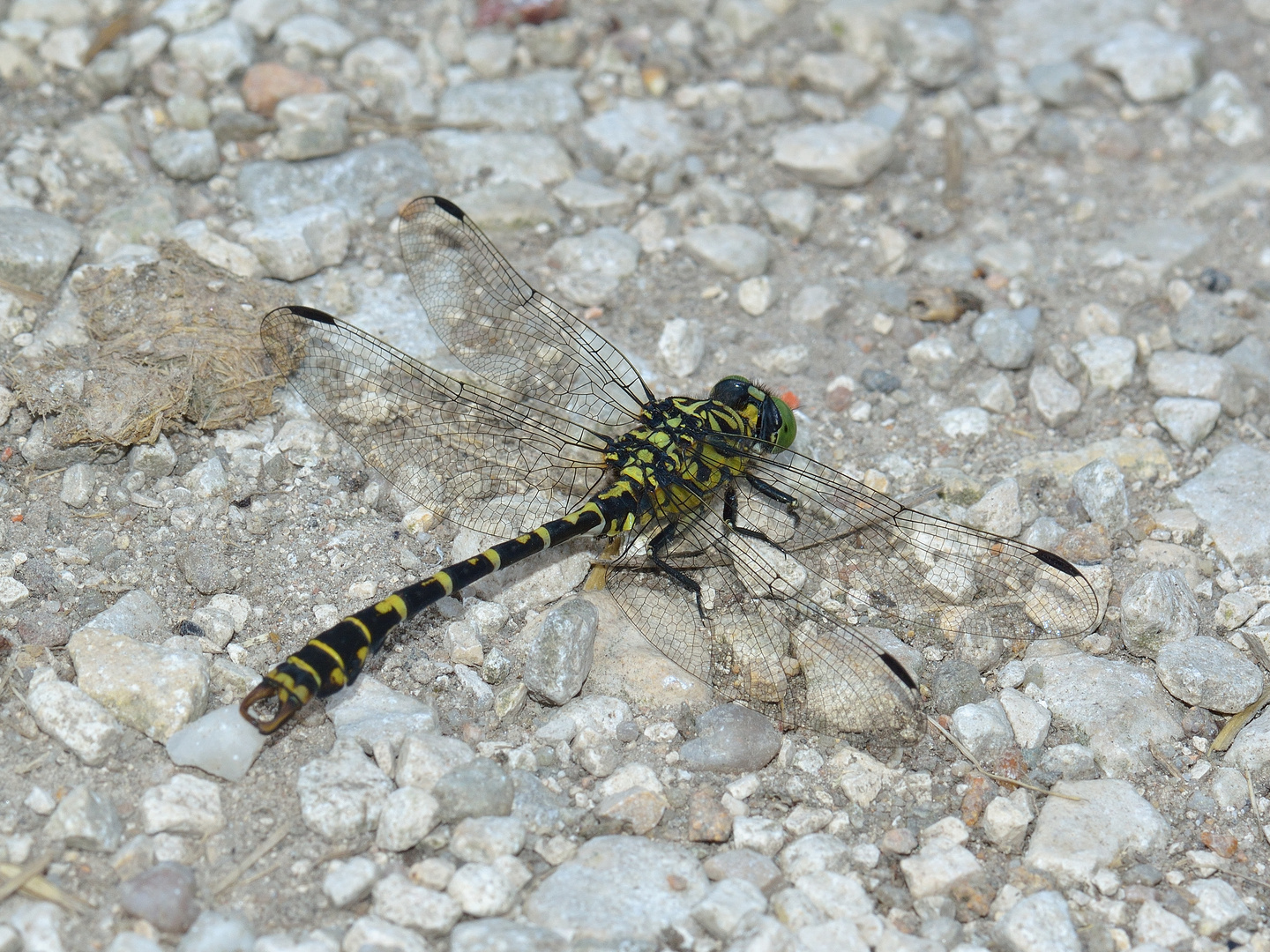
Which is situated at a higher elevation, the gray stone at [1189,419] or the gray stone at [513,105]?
the gray stone at [513,105]

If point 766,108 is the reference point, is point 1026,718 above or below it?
below

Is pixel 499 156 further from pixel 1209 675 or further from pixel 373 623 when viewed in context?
pixel 1209 675

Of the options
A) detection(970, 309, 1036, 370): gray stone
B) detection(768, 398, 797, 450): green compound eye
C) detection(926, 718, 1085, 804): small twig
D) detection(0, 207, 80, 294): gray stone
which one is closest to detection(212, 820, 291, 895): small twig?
detection(926, 718, 1085, 804): small twig

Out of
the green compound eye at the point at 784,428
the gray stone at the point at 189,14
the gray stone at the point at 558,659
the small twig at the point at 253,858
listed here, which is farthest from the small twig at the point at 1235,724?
the gray stone at the point at 189,14

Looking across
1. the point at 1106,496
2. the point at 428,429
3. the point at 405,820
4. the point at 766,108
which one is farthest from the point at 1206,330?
the point at 405,820

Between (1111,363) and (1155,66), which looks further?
(1155,66)

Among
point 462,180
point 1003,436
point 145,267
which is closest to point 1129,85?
point 1003,436

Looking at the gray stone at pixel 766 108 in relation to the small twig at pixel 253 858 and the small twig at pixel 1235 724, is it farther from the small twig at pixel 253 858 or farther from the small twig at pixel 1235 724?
the small twig at pixel 253 858
